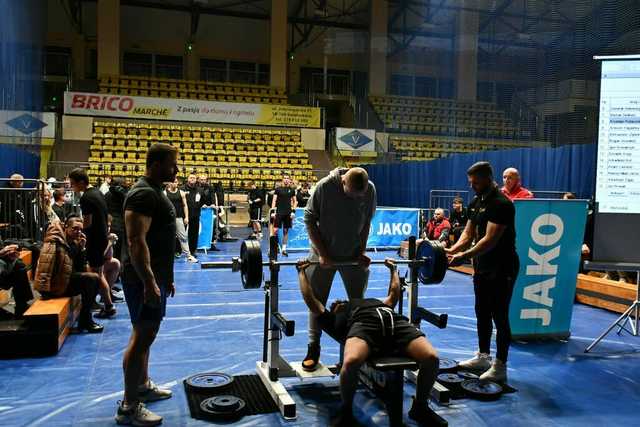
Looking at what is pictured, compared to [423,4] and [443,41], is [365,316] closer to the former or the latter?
[443,41]

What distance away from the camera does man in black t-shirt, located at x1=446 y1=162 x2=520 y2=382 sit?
3713mm

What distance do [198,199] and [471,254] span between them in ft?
21.2

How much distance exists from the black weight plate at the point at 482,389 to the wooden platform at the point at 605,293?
3046mm

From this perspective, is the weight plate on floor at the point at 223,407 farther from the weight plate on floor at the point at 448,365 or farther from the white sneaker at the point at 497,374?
the white sneaker at the point at 497,374

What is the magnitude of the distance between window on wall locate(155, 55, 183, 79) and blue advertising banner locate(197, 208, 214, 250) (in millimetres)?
15071

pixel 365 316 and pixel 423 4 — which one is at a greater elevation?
pixel 423 4

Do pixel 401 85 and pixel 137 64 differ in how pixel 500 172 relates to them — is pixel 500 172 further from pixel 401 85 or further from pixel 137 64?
pixel 137 64

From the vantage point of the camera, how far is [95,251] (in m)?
4.98

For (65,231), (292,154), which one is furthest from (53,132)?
(65,231)

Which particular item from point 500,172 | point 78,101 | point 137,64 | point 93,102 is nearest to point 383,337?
point 500,172

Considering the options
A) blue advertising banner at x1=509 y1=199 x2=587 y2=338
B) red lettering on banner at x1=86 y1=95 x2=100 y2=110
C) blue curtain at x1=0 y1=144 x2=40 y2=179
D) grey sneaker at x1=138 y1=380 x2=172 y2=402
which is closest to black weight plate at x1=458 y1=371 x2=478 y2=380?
blue advertising banner at x1=509 y1=199 x2=587 y2=338

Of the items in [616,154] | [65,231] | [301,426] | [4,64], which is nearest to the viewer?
[301,426]

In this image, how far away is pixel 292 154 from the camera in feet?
64.7

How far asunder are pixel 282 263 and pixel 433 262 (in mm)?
1009
